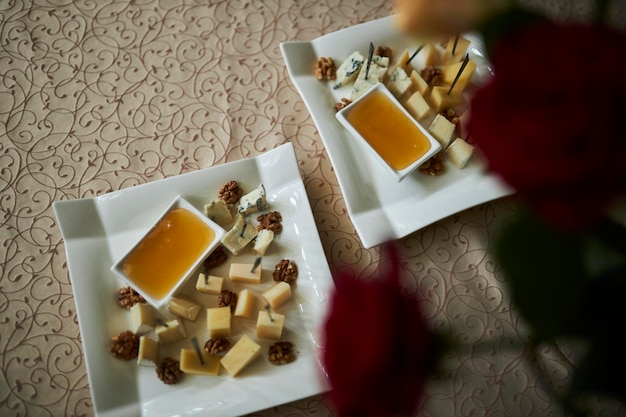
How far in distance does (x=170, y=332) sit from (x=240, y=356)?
139mm

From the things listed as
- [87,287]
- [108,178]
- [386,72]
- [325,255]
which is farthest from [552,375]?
[108,178]

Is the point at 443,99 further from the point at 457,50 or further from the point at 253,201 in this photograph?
the point at 253,201

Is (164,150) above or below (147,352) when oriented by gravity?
above

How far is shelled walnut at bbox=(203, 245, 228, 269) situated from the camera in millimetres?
978

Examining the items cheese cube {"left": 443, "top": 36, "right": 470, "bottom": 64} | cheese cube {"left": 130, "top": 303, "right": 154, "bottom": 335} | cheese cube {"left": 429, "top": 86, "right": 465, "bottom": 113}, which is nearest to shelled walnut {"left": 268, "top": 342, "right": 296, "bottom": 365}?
cheese cube {"left": 130, "top": 303, "right": 154, "bottom": 335}

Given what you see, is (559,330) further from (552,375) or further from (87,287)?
(87,287)

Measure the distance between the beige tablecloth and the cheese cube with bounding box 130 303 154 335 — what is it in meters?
0.14

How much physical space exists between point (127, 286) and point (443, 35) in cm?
80

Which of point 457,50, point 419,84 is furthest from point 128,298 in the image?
point 457,50

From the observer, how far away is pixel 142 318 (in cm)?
90

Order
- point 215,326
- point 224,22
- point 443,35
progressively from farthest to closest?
1. point 224,22
2. point 215,326
3. point 443,35

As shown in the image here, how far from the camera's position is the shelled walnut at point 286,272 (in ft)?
3.16

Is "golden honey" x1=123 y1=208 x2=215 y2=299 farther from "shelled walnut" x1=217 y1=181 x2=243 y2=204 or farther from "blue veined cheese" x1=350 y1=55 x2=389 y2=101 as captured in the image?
"blue veined cheese" x1=350 y1=55 x2=389 y2=101

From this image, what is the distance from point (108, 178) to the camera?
3.61ft
